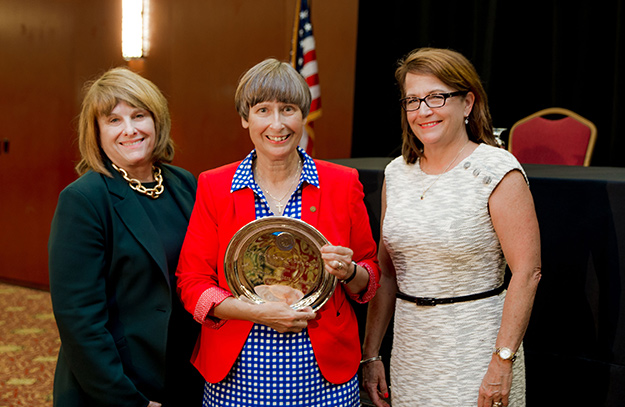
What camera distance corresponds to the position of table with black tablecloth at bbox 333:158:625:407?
78.6 inches

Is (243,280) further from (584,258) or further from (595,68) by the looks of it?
(595,68)

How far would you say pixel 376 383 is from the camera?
5.93 ft

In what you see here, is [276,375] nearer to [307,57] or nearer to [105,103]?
[105,103]

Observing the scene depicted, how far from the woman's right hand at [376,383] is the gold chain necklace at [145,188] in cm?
80

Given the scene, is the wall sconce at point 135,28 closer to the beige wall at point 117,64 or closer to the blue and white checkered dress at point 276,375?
the beige wall at point 117,64

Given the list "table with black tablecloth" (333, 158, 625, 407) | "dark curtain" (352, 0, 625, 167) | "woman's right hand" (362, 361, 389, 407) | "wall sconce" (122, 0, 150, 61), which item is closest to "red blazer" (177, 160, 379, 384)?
"woman's right hand" (362, 361, 389, 407)

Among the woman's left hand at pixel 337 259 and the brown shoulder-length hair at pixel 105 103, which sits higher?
the brown shoulder-length hair at pixel 105 103

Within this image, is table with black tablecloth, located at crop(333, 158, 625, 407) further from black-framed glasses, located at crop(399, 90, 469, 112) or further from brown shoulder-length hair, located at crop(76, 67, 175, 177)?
brown shoulder-length hair, located at crop(76, 67, 175, 177)

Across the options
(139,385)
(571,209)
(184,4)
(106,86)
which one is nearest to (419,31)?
(184,4)

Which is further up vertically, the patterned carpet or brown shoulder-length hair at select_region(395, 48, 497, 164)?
brown shoulder-length hair at select_region(395, 48, 497, 164)

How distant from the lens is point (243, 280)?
5.12 feet

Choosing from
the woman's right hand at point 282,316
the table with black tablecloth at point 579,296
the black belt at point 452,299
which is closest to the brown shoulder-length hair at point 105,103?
the woman's right hand at point 282,316

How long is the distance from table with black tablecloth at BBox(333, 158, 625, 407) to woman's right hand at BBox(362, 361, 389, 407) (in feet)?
2.22

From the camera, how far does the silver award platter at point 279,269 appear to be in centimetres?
153
